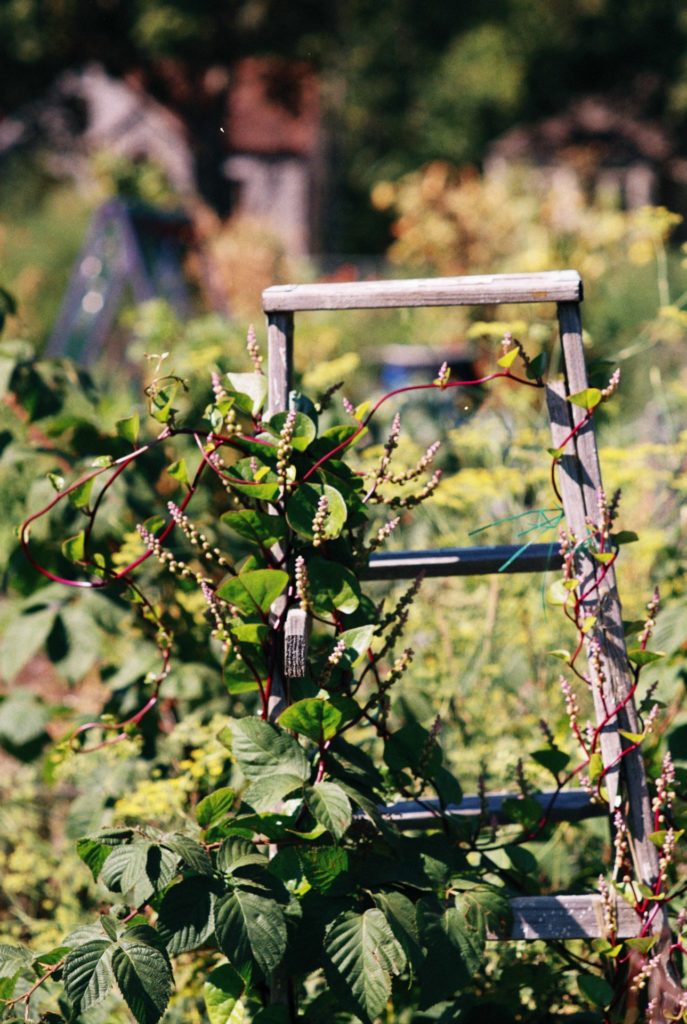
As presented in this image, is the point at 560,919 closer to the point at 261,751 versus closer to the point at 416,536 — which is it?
the point at 261,751

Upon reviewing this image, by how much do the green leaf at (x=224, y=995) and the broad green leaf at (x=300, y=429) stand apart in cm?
74

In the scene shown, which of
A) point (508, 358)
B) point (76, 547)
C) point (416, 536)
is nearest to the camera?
point (508, 358)

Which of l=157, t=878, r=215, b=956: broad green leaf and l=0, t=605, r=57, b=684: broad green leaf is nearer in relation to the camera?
l=157, t=878, r=215, b=956: broad green leaf

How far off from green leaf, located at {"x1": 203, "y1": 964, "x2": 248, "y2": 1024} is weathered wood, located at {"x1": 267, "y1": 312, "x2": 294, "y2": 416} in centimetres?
80

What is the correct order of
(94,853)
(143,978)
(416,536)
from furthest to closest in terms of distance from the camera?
(416,536) < (94,853) < (143,978)

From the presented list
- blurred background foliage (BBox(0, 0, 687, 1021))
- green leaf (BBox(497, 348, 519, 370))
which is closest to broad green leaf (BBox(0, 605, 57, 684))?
blurred background foliage (BBox(0, 0, 687, 1021))

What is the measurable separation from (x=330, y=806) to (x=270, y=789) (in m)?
0.09

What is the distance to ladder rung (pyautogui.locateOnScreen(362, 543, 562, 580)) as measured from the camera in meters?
1.71

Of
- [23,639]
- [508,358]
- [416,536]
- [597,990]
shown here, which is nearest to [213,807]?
[597,990]

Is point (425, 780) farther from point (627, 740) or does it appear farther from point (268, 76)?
point (268, 76)

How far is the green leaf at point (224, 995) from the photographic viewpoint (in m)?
1.50

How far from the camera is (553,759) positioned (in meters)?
1.75

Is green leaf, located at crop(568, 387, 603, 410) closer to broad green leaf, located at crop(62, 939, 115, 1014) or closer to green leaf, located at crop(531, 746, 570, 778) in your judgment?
green leaf, located at crop(531, 746, 570, 778)

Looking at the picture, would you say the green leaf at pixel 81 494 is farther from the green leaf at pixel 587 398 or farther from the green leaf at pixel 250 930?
the green leaf at pixel 587 398
